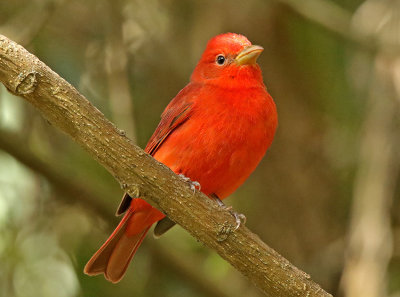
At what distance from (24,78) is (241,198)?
3084mm

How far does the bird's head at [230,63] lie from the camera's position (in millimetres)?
4367

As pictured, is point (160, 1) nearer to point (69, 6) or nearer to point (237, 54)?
point (69, 6)

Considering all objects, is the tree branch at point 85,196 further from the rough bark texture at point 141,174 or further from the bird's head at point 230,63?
the rough bark texture at point 141,174

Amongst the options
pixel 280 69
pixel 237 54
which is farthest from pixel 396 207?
pixel 237 54

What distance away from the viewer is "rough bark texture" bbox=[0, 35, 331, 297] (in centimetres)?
294

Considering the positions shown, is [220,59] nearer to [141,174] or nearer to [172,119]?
[172,119]

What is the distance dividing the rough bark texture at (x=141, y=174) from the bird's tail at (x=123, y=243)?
39.3 inches

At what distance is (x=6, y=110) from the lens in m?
4.97

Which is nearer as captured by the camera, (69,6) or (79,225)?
(79,225)

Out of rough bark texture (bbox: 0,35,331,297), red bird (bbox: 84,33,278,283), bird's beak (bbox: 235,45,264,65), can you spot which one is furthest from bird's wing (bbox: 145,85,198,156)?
rough bark texture (bbox: 0,35,331,297)

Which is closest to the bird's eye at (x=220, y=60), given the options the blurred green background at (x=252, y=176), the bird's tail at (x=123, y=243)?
the blurred green background at (x=252, y=176)

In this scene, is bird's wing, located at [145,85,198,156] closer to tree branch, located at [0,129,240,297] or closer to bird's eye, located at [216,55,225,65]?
bird's eye, located at [216,55,225,65]

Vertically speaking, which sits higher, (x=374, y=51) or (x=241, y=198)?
(x=374, y=51)

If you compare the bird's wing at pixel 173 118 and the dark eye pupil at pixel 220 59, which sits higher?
the dark eye pupil at pixel 220 59
